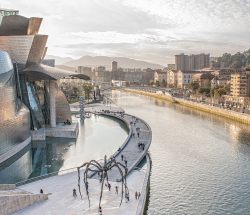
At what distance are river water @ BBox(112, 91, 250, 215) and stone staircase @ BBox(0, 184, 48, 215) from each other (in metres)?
5.76

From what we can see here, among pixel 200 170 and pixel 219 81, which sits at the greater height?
pixel 219 81

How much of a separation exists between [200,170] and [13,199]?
13763 millimetres

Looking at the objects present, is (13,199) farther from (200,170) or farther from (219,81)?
(219,81)

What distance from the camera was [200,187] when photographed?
2308cm

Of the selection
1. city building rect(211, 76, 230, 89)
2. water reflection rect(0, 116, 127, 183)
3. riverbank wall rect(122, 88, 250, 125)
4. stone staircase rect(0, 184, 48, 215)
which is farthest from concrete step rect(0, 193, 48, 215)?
city building rect(211, 76, 230, 89)

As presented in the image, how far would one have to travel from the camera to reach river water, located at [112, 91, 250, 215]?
20.4 meters

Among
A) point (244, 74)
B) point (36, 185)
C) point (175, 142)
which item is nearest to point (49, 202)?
point (36, 185)

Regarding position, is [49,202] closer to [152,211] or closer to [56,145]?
[152,211]

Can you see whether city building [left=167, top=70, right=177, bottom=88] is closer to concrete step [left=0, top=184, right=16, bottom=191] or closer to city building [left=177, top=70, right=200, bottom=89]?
city building [left=177, top=70, right=200, bottom=89]

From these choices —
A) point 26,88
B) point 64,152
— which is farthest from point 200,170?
point 26,88

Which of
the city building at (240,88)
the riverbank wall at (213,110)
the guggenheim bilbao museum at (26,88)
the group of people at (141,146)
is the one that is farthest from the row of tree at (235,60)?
the group of people at (141,146)

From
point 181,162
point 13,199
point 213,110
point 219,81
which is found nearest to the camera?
point 13,199

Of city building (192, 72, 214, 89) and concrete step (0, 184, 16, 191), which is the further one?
city building (192, 72, 214, 89)

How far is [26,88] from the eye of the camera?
1507 inches
